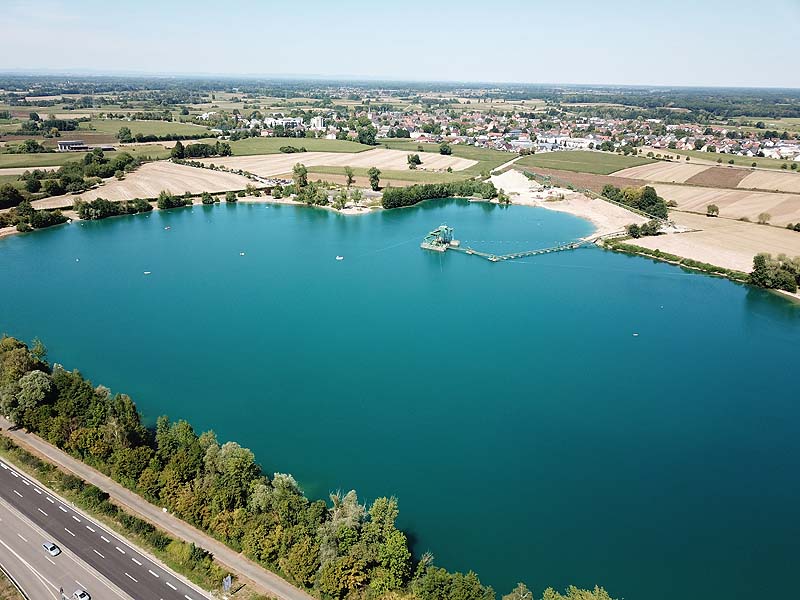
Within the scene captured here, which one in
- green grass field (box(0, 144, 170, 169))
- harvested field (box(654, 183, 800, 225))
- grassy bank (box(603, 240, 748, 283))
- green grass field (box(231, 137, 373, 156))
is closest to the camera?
grassy bank (box(603, 240, 748, 283))

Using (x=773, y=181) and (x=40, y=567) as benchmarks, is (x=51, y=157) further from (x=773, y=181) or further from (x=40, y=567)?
(x=773, y=181)

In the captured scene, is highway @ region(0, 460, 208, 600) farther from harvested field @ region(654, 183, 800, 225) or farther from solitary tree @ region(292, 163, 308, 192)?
harvested field @ region(654, 183, 800, 225)

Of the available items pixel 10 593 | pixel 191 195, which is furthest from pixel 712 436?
pixel 191 195

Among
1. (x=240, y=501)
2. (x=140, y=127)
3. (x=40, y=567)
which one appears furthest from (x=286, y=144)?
(x=40, y=567)

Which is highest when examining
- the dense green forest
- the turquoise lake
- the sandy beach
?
the sandy beach

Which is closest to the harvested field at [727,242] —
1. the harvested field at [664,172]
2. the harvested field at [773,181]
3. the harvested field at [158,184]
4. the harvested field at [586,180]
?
the harvested field at [586,180]

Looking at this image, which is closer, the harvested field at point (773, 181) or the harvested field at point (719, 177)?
the harvested field at point (773, 181)

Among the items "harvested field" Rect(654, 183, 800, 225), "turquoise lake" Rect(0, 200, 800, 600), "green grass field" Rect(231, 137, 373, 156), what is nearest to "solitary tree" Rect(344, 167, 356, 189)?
"green grass field" Rect(231, 137, 373, 156)

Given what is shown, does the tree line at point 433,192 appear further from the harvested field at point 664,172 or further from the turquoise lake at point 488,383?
the harvested field at point 664,172
